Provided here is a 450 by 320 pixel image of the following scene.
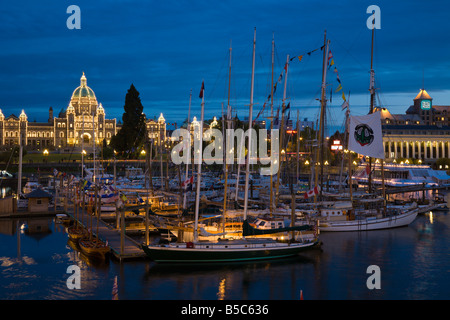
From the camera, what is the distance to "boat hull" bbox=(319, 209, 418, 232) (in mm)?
47312

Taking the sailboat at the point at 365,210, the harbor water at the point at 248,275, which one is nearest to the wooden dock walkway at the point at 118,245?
the harbor water at the point at 248,275

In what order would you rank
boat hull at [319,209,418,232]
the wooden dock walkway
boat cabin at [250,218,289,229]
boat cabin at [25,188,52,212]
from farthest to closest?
boat cabin at [25,188,52,212]
boat hull at [319,209,418,232]
boat cabin at [250,218,289,229]
the wooden dock walkway

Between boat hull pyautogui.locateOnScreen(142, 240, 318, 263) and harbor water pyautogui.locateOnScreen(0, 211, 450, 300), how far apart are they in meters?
0.55

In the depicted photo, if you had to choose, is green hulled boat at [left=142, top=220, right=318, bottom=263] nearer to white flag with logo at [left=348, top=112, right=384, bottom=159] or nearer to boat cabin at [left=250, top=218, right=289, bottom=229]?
boat cabin at [left=250, top=218, right=289, bottom=229]

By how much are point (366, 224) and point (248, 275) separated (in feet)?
65.0

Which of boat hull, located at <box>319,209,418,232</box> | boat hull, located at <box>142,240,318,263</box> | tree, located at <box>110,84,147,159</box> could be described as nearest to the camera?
boat hull, located at <box>142,240,318,263</box>

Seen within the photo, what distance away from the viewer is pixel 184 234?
3753 cm

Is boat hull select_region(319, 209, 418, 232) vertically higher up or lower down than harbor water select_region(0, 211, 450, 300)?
higher up

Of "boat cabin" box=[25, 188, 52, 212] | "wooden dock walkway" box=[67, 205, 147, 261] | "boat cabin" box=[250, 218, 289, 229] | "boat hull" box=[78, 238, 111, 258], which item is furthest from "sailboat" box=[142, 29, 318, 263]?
"boat cabin" box=[25, 188, 52, 212]

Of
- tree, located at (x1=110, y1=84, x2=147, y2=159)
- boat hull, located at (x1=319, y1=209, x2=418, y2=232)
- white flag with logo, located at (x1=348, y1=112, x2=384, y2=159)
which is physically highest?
tree, located at (x1=110, y1=84, x2=147, y2=159)

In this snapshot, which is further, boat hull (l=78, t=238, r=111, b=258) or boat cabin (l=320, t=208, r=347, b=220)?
boat cabin (l=320, t=208, r=347, b=220)
